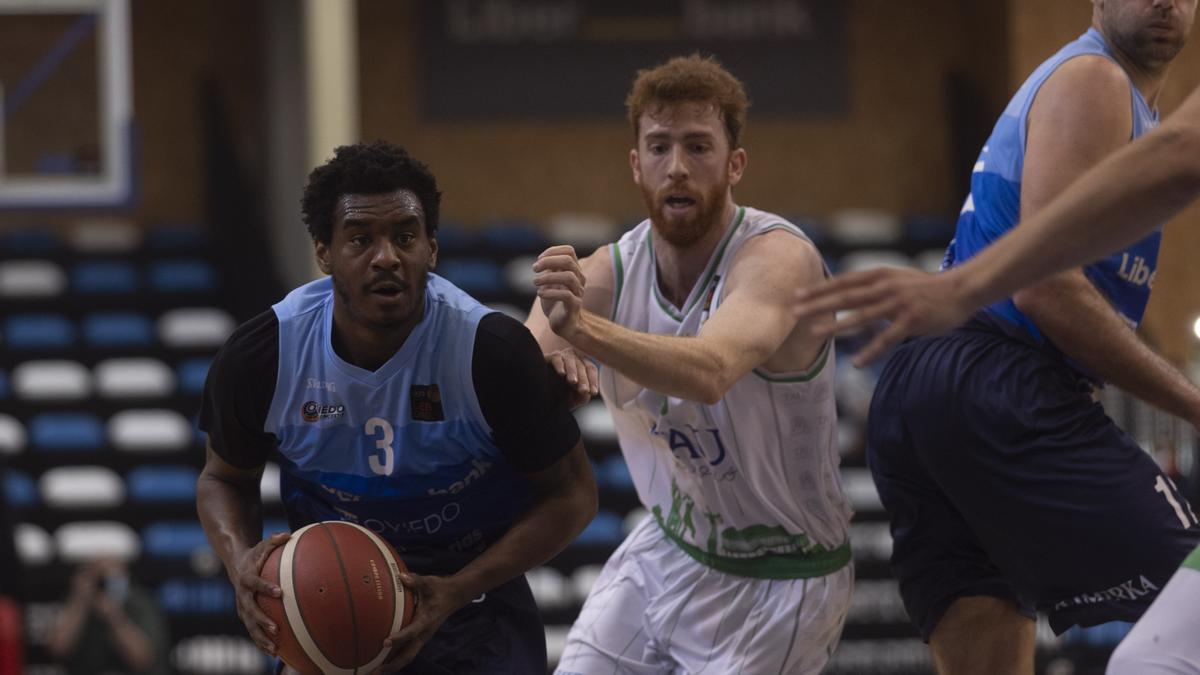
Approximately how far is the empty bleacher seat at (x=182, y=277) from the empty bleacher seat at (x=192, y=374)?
915mm

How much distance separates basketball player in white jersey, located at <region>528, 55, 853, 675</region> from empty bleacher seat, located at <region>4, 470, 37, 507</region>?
7.08 m

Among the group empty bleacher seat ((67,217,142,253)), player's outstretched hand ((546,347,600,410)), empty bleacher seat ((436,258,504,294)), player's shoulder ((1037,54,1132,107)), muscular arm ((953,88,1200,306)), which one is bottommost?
empty bleacher seat ((436,258,504,294))

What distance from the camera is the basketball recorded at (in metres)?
3.33

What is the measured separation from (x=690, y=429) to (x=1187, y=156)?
179 cm

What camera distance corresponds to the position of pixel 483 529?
3.66 m

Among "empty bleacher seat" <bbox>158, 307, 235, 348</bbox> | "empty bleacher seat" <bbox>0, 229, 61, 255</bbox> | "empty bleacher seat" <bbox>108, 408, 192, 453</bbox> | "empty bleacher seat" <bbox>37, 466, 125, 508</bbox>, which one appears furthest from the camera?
"empty bleacher seat" <bbox>0, 229, 61, 255</bbox>

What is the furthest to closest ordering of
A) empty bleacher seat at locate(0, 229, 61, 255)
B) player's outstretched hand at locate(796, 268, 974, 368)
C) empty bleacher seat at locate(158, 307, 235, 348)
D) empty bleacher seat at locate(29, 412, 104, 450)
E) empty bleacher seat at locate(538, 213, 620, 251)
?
empty bleacher seat at locate(0, 229, 61, 255) < empty bleacher seat at locate(538, 213, 620, 251) < empty bleacher seat at locate(158, 307, 235, 348) < empty bleacher seat at locate(29, 412, 104, 450) < player's outstretched hand at locate(796, 268, 974, 368)

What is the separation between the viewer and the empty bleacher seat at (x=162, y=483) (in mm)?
10125

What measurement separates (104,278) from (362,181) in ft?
31.2

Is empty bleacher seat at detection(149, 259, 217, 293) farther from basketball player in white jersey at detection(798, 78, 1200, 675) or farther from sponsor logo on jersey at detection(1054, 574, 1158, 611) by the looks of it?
basketball player in white jersey at detection(798, 78, 1200, 675)

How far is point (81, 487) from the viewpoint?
10.2m

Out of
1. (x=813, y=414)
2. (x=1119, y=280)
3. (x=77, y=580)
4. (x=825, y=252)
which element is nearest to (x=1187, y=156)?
(x=1119, y=280)

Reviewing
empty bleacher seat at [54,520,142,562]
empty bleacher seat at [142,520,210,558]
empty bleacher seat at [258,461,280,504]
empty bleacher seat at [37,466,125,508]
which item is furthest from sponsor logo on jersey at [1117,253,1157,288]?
empty bleacher seat at [37,466,125,508]

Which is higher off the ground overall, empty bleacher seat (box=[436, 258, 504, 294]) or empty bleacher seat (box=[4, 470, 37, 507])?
empty bleacher seat (box=[436, 258, 504, 294])
